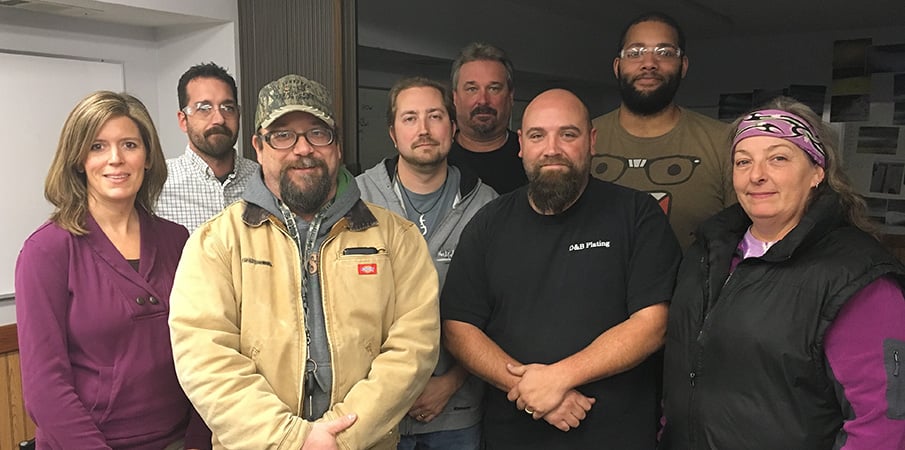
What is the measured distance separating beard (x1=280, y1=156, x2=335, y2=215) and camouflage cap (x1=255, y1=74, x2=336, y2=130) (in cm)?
12

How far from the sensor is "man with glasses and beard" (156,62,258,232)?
2.36 m

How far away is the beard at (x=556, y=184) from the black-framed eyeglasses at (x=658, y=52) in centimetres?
57

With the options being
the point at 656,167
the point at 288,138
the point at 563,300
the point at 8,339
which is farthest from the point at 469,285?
the point at 8,339

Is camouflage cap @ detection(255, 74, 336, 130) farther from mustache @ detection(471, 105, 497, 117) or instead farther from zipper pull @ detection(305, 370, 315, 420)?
mustache @ detection(471, 105, 497, 117)

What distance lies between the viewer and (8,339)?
2.96 metres

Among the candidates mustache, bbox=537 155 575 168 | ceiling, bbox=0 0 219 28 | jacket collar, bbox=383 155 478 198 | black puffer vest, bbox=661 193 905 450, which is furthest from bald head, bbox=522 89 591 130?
ceiling, bbox=0 0 219 28

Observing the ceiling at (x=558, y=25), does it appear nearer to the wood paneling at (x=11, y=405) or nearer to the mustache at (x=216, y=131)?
the mustache at (x=216, y=131)

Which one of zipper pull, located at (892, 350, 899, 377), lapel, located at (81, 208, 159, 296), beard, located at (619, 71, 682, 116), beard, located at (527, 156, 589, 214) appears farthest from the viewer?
beard, located at (619, 71, 682, 116)

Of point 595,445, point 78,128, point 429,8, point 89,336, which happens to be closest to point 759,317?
point 595,445

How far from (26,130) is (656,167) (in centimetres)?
271

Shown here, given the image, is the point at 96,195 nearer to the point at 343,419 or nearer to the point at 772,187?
the point at 343,419

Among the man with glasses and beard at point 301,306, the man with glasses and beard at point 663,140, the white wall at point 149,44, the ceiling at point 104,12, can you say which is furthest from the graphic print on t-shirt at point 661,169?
the ceiling at point 104,12

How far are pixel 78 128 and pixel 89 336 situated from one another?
1.74 feet

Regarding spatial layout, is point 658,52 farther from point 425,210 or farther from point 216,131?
point 216,131
